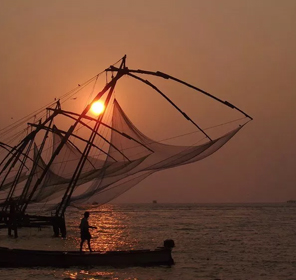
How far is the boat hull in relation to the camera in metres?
17.5

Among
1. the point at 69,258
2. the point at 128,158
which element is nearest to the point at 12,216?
the point at 128,158

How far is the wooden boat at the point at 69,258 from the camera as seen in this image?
57.3 feet

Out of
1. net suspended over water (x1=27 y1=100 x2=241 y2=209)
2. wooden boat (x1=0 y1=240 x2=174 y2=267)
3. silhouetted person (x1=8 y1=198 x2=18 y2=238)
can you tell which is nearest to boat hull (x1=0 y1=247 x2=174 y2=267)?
wooden boat (x1=0 y1=240 x2=174 y2=267)

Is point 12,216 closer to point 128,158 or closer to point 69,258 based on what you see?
point 128,158

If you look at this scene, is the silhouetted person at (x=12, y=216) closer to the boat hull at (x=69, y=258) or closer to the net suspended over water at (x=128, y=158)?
the net suspended over water at (x=128, y=158)

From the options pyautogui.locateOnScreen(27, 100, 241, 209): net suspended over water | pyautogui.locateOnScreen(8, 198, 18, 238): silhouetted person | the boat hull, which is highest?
pyautogui.locateOnScreen(27, 100, 241, 209): net suspended over water

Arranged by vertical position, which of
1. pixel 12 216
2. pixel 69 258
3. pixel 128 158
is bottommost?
pixel 69 258

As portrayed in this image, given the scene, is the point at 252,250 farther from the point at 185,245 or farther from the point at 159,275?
the point at 159,275

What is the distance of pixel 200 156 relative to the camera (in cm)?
1877

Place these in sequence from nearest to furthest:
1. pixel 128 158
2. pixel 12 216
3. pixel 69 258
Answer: pixel 69 258 → pixel 128 158 → pixel 12 216

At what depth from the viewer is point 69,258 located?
17531 mm

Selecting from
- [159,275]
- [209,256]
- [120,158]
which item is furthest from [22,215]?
[159,275]

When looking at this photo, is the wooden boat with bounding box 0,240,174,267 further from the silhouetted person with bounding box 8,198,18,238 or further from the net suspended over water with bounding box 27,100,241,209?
the silhouetted person with bounding box 8,198,18,238

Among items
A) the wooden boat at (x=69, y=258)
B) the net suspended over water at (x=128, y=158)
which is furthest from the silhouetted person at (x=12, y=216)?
the wooden boat at (x=69, y=258)
